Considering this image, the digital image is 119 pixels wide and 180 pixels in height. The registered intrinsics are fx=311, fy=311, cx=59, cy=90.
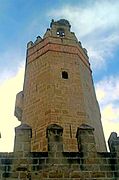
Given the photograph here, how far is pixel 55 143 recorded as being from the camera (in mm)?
6535

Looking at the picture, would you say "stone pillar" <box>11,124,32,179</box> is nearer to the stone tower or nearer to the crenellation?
the crenellation

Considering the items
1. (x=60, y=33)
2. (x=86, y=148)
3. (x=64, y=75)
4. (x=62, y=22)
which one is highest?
(x=62, y=22)

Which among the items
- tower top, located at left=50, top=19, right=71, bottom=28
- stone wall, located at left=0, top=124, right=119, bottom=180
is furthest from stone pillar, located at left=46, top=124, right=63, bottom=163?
tower top, located at left=50, top=19, right=71, bottom=28

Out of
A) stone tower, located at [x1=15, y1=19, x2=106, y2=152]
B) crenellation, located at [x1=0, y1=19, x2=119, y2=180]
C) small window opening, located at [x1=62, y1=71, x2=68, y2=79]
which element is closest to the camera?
crenellation, located at [x1=0, y1=19, x2=119, y2=180]

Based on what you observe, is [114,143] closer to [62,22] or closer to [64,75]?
[64,75]

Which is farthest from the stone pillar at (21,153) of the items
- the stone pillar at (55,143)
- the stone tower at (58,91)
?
the stone tower at (58,91)

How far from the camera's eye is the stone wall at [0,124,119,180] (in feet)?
20.2

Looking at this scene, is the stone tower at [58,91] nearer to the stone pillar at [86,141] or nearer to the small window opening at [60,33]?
the small window opening at [60,33]

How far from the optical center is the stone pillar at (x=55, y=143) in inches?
252

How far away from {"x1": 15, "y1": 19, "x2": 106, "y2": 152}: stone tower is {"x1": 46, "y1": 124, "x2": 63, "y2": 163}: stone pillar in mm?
2870

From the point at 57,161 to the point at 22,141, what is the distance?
85 cm

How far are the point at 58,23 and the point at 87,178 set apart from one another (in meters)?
10.4

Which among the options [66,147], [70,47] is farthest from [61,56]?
[66,147]

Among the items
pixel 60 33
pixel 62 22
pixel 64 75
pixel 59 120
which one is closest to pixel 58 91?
pixel 64 75
